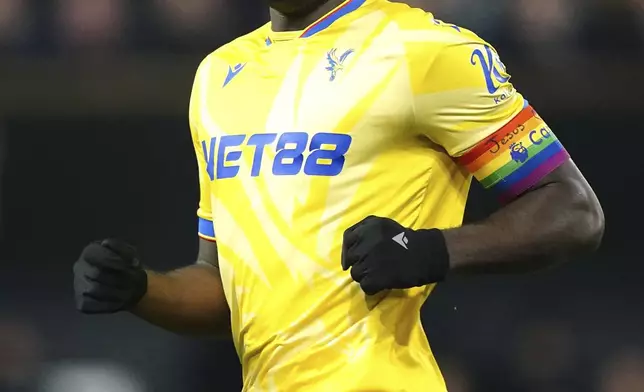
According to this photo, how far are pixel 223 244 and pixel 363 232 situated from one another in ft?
0.69

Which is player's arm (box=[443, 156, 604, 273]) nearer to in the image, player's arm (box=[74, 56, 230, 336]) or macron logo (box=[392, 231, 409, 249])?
macron logo (box=[392, 231, 409, 249])

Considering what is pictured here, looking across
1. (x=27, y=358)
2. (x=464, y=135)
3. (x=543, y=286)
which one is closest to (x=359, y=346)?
(x=464, y=135)

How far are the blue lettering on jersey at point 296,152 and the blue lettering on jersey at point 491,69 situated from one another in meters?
0.14

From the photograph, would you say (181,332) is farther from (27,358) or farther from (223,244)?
(27,358)

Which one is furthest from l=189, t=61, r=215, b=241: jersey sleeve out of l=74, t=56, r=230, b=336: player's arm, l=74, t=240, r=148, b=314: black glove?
l=74, t=240, r=148, b=314: black glove

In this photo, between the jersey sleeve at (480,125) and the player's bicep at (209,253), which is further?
the player's bicep at (209,253)

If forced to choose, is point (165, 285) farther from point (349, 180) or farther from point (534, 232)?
point (534, 232)

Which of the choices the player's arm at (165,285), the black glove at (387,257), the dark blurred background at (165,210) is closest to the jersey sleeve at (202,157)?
the player's arm at (165,285)

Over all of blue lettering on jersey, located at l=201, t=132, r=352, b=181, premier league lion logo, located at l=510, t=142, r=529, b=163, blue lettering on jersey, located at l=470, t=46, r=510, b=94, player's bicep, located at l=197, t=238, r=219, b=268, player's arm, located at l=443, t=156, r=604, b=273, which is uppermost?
blue lettering on jersey, located at l=470, t=46, r=510, b=94

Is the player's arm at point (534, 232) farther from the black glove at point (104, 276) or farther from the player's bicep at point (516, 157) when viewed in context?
the black glove at point (104, 276)

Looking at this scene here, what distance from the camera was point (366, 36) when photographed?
89 cm

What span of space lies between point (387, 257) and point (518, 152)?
17cm

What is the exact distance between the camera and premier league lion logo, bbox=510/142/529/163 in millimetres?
840

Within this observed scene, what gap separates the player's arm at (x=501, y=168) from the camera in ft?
2.71
